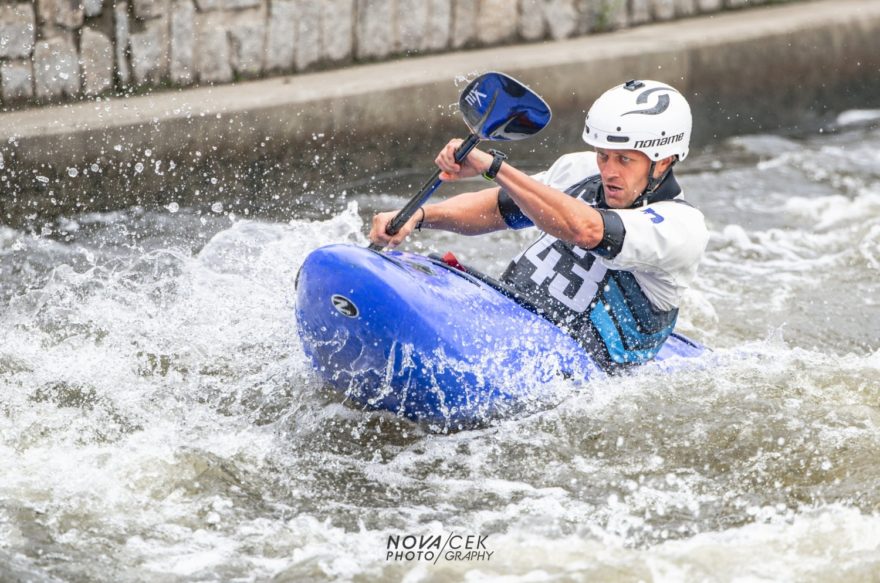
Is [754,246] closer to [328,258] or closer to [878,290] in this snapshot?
[878,290]

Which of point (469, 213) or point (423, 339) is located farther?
point (469, 213)

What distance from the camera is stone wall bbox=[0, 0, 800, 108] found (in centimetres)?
696

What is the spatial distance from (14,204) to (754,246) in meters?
4.35

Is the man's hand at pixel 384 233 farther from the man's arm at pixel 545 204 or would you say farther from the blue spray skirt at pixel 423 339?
the man's arm at pixel 545 204

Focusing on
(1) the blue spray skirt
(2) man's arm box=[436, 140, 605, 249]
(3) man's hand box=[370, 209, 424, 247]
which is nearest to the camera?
(1) the blue spray skirt

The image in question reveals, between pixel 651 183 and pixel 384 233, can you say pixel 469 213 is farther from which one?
pixel 651 183

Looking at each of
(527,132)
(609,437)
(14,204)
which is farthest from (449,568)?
(14,204)

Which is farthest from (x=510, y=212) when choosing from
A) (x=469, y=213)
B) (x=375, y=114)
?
(x=375, y=114)

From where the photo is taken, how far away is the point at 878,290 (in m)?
6.89

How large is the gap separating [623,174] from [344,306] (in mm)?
1155

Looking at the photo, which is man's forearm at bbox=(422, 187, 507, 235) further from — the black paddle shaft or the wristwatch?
the wristwatch

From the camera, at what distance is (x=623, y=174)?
14.7 feet

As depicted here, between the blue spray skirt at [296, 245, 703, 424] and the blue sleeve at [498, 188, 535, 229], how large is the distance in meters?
0.60

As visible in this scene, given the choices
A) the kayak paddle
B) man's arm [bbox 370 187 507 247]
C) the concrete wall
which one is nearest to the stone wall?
the concrete wall
